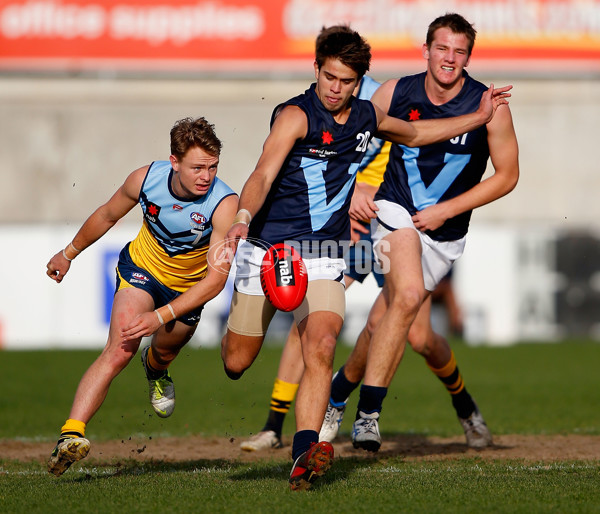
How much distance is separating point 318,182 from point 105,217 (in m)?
1.47

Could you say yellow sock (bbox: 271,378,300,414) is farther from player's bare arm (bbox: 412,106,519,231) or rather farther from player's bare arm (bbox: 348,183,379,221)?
player's bare arm (bbox: 412,106,519,231)

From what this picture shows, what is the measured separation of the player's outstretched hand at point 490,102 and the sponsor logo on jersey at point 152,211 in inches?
87.4

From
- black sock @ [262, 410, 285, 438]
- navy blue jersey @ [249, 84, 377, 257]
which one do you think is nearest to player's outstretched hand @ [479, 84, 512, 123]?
navy blue jersey @ [249, 84, 377, 257]

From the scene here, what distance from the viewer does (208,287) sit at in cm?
566

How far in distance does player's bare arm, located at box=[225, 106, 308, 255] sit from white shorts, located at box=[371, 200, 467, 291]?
1.33 meters

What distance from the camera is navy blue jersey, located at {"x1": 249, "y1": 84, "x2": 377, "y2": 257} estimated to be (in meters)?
5.46

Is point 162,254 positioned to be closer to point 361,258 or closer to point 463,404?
point 361,258

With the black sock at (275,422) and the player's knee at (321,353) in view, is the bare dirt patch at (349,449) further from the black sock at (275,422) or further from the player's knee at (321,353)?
the player's knee at (321,353)

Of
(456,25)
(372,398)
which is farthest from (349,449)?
(456,25)

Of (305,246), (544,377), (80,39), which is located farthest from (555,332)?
(305,246)

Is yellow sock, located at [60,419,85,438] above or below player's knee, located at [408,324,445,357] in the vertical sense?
below

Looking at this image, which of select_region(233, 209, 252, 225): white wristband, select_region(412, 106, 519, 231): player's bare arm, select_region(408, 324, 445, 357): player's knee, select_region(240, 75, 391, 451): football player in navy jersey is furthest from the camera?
select_region(240, 75, 391, 451): football player in navy jersey

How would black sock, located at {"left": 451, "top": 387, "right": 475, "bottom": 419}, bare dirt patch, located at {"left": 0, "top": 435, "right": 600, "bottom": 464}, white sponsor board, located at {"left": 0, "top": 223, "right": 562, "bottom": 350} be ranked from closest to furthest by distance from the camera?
bare dirt patch, located at {"left": 0, "top": 435, "right": 600, "bottom": 464} → black sock, located at {"left": 451, "top": 387, "right": 475, "bottom": 419} → white sponsor board, located at {"left": 0, "top": 223, "right": 562, "bottom": 350}

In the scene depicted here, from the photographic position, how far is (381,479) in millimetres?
5383
